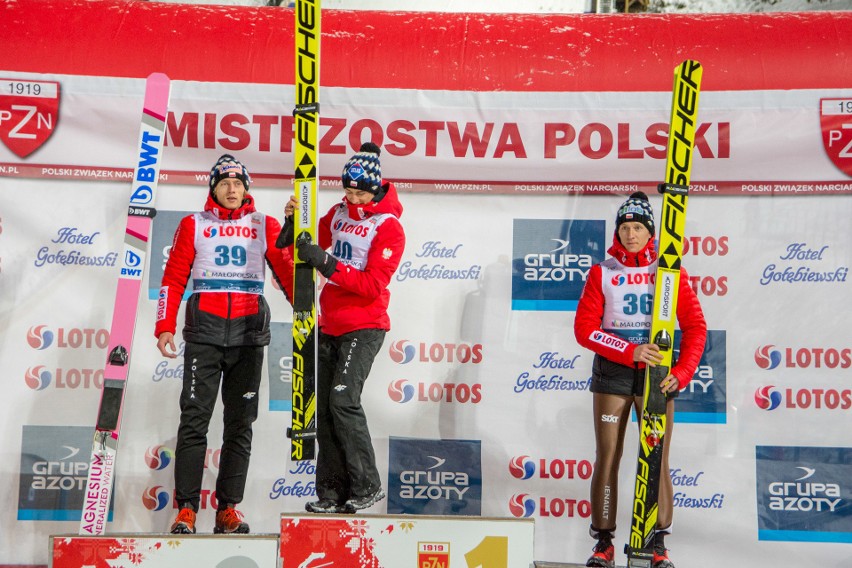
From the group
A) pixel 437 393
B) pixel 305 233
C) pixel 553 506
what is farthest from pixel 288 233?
pixel 553 506

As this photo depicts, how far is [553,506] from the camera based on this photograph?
466 cm

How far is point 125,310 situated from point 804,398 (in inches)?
126

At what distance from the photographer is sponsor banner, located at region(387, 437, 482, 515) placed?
15.4ft

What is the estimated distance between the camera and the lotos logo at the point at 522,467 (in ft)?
15.3

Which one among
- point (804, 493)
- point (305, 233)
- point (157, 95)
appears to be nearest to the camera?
point (305, 233)

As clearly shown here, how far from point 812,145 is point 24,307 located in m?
3.92

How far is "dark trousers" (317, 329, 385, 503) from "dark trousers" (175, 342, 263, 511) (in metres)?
0.29

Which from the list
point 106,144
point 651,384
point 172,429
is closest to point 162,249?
point 106,144

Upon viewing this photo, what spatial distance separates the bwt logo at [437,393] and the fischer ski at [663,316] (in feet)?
3.44

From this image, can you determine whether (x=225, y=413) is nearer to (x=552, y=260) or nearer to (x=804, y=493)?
(x=552, y=260)

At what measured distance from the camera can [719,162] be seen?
466 centimetres

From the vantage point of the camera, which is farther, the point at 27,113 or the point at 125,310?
the point at 27,113

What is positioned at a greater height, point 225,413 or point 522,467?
point 225,413

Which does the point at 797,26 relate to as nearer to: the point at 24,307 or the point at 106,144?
the point at 106,144
